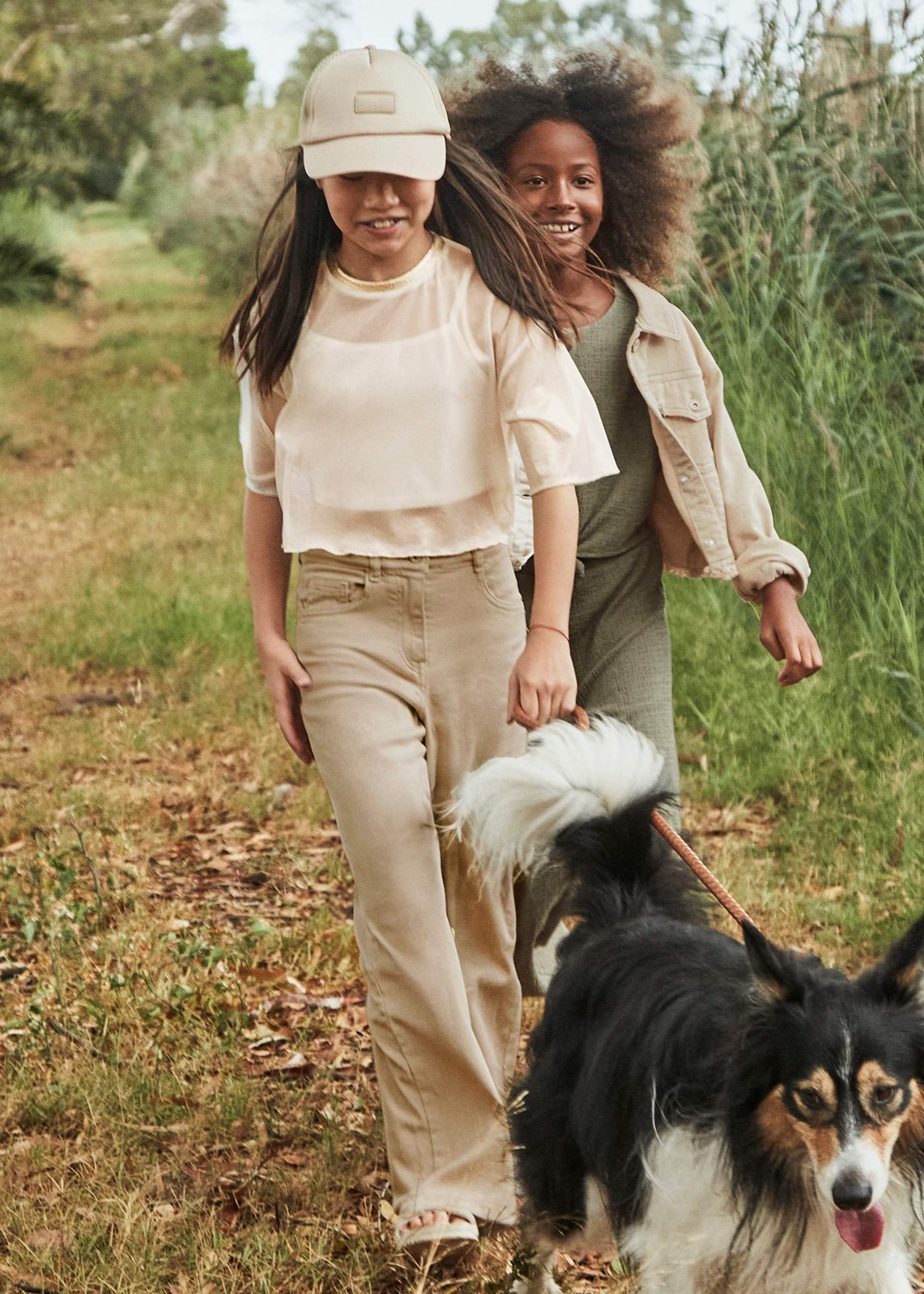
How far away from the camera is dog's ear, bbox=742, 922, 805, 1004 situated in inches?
85.2

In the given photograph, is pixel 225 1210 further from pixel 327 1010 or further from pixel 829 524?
pixel 829 524

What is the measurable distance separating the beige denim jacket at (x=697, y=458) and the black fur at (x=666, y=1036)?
0.78 meters

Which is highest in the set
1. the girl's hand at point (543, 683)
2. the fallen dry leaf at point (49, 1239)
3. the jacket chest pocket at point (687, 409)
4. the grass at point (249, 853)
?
the jacket chest pocket at point (687, 409)

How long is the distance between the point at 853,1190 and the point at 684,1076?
1.24 feet

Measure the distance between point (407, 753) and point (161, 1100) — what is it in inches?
50.4

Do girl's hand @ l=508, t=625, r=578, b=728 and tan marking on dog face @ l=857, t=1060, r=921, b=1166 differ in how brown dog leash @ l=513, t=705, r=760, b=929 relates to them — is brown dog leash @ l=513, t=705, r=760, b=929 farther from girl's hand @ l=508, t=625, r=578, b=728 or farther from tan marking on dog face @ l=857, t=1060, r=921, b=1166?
tan marking on dog face @ l=857, t=1060, r=921, b=1166

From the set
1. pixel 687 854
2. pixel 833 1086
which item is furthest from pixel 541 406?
pixel 833 1086

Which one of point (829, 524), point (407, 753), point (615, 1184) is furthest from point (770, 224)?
point (615, 1184)

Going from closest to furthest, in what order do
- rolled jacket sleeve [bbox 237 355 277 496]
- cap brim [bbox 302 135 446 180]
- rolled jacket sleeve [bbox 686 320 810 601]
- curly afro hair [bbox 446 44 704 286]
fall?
cap brim [bbox 302 135 446 180]
rolled jacket sleeve [bbox 237 355 277 496]
rolled jacket sleeve [bbox 686 320 810 601]
curly afro hair [bbox 446 44 704 286]

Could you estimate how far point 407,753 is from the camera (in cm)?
280

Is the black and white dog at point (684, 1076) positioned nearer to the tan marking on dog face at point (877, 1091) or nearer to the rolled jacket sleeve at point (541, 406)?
the tan marking on dog face at point (877, 1091)

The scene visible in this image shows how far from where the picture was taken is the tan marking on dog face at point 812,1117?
210 centimetres

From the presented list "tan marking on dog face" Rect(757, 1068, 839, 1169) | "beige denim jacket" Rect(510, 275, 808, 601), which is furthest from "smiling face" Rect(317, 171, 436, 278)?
"tan marking on dog face" Rect(757, 1068, 839, 1169)

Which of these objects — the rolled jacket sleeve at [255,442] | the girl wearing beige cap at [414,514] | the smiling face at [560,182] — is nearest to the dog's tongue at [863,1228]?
the girl wearing beige cap at [414,514]
